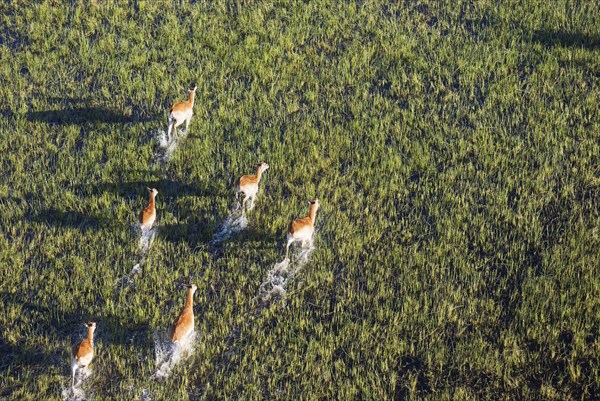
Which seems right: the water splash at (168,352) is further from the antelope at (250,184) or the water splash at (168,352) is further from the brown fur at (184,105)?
the brown fur at (184,105)

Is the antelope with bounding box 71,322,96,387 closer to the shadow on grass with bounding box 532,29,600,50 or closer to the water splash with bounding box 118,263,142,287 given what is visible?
the water splash with bounding box 118,263,142,287

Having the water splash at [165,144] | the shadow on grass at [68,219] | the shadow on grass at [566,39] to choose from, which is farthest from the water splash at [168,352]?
the shadow on grass at [566,39]

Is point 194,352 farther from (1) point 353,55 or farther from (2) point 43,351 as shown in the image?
(1) point 353,55

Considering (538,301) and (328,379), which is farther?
(538,301)

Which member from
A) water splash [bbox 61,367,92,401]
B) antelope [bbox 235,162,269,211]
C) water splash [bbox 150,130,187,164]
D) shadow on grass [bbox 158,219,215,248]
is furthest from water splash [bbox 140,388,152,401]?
water splash [bbox 150,130,187,164]

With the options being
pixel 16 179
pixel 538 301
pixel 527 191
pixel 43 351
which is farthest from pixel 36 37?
pixel 538 301
